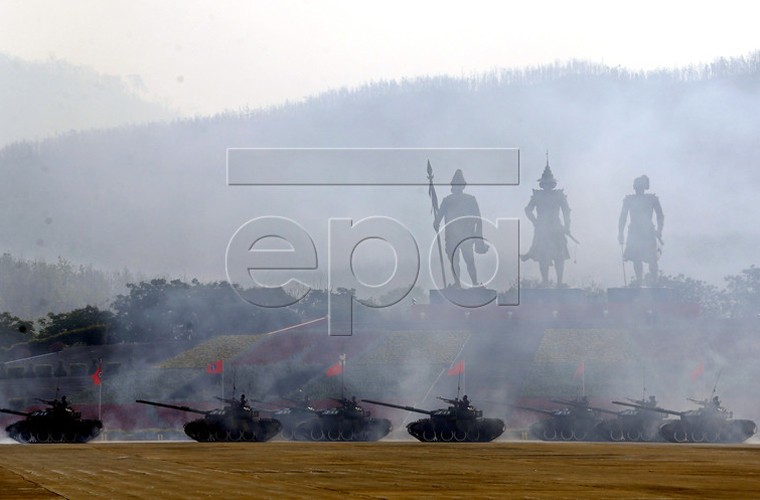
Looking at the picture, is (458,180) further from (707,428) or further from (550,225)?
(707,428)

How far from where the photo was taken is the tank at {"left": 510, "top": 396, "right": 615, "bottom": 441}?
5869 cm

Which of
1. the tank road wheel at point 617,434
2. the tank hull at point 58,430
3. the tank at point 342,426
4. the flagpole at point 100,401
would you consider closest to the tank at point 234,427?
the tank at point 342,426

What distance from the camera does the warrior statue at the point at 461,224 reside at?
84750 mm

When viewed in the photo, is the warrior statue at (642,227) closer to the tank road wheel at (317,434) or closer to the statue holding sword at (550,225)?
the statue holding sword at (550,225)

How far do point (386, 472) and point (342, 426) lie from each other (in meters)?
26.6

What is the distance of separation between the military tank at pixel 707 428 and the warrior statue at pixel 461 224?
30.5 m

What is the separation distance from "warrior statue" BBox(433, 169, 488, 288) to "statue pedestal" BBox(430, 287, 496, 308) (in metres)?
1.30

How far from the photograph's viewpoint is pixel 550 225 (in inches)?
3376

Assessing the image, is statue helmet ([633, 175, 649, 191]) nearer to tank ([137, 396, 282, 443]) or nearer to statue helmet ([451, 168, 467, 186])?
statue helmet ([451, 168, 467, 186])

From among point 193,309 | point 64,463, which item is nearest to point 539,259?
point 193,309

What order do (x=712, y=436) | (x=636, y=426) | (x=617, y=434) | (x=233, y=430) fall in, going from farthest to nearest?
1. (x=233, y=430)
2. (x=617, y=434)
3. (x=636, y=426)
4. (x=712, y=436)

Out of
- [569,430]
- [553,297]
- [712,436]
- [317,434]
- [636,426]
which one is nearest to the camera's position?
[712,436]

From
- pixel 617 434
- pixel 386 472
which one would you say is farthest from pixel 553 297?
pixel 386 472

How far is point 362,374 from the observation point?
7400 centimetres
